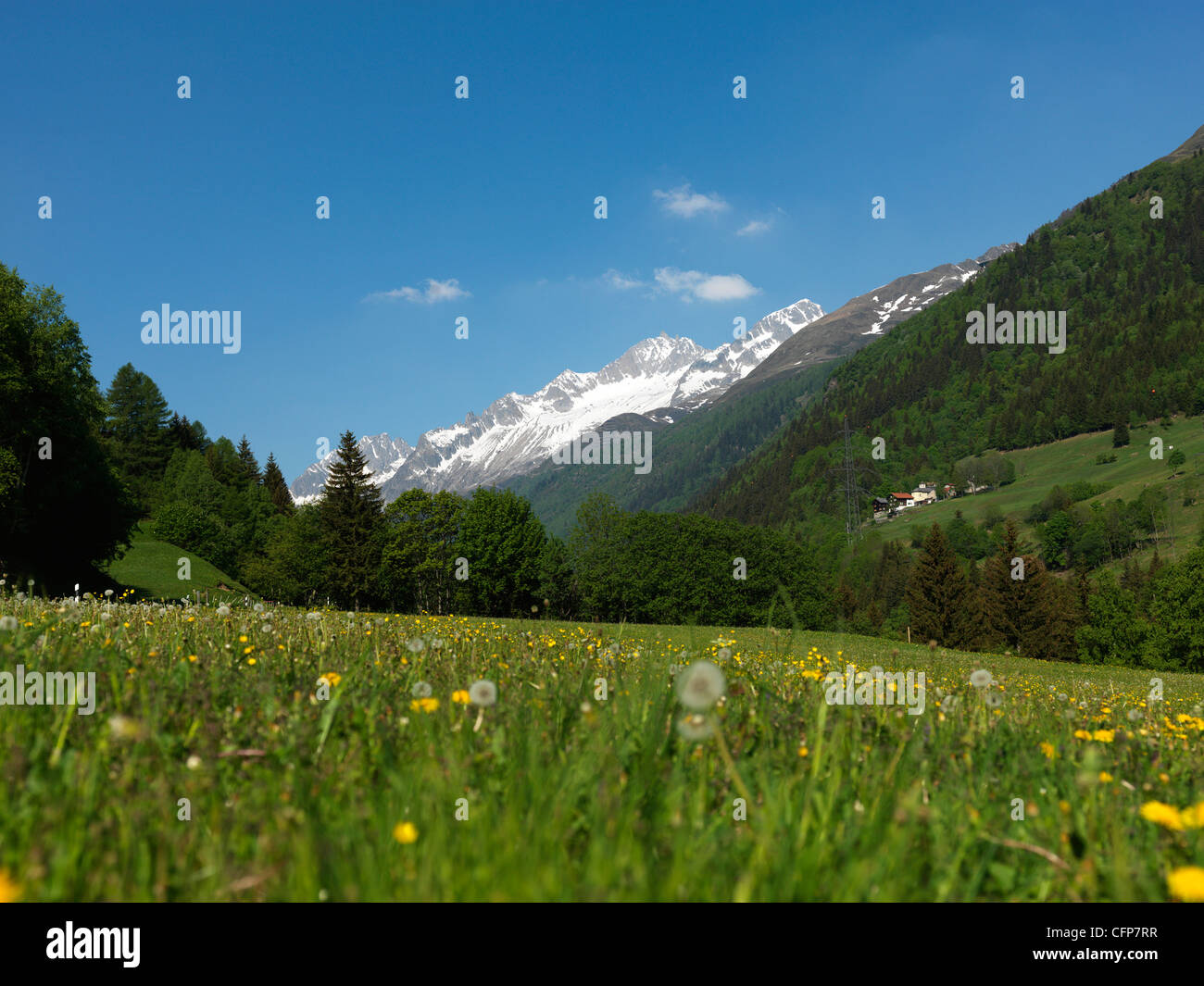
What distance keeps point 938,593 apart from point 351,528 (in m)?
83.6

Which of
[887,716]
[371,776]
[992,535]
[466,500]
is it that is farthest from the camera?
[992,535]

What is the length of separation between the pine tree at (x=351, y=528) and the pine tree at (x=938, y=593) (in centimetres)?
7627

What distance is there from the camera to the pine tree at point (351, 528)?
3374 inches

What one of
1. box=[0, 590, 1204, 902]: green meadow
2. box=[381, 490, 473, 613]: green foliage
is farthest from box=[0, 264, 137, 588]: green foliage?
box=[381, 490, 473, 613]: green foliage

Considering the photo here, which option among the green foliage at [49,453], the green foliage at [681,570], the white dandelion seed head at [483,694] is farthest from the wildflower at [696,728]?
the green foliage at [681,570]

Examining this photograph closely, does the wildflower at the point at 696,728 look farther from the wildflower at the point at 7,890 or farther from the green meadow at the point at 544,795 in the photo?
the wildflower at the point at 7,890

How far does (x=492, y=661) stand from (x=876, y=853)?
3.73 meters

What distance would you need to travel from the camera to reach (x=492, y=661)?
18.0 feet

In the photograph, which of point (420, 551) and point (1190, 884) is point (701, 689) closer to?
point (1190, 884)

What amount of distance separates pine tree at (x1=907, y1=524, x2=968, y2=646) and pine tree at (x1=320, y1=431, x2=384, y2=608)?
76.3 m

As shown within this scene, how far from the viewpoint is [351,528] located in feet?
285

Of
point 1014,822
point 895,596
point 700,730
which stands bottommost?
point 895,596

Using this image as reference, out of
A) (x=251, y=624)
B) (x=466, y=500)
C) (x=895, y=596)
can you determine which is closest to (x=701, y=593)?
(x=466, y=500)

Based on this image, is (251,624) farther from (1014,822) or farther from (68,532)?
(68,532)
